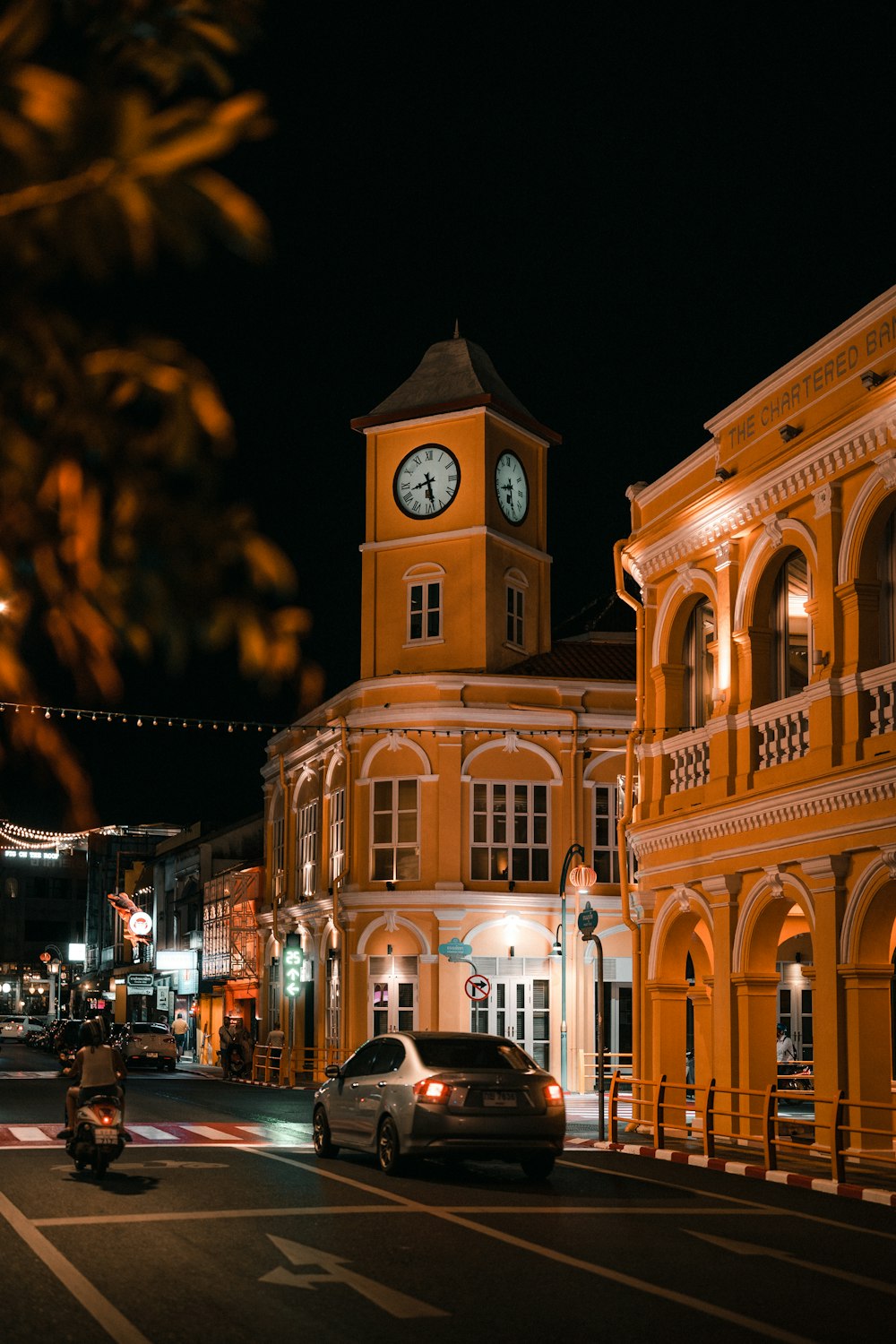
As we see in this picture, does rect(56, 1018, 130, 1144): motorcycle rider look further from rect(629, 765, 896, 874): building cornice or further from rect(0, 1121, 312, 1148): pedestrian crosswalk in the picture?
rect(629, 765, 896, 874): building cornice

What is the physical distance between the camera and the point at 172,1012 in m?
74.2

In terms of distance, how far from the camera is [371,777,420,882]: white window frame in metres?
42.2

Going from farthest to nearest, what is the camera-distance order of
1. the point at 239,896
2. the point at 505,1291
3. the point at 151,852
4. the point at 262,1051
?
the point at 151,852
the point at 239,896
the point at 262,1051
the point at 505,1291

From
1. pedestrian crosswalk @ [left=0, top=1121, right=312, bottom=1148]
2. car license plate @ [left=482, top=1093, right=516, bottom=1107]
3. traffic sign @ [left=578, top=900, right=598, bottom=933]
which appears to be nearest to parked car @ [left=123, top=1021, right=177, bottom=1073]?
pedestrian crosswalk @ [left=0, top=1121, right=312, bottom=1148]

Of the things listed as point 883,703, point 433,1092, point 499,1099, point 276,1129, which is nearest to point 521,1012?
point 276,1129

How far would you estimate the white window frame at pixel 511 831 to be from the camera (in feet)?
139

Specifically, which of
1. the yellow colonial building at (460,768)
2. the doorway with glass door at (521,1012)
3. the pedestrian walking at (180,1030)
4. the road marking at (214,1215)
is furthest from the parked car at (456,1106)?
the pedestrian walking at (180,1030)

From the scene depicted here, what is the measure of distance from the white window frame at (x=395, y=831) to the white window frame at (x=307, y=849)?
4.17 m

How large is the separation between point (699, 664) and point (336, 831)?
65.6ft

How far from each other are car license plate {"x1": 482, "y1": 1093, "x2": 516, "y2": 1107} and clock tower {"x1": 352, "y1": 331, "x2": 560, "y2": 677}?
1005 inches

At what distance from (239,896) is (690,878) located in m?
34.4

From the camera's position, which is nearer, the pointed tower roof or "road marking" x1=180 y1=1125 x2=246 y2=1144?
"road marking" x1=180 y1=1125 x2=246 y2=1144

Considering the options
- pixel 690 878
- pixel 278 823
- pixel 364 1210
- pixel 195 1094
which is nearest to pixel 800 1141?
pixel 690 878

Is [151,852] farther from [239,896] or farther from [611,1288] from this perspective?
[611,1288]
